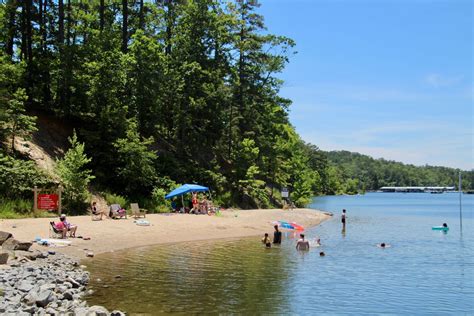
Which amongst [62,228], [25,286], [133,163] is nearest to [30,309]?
[25,286]

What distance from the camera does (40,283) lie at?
1273 cm

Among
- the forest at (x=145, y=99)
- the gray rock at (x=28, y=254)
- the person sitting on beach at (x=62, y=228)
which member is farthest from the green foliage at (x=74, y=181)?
the gray rock at (x=28, y=254)

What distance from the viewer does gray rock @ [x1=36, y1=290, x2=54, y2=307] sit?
10914mm

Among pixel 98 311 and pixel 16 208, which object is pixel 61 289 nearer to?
pixel 98 311

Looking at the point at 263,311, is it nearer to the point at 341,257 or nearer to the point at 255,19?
the point at 341,257

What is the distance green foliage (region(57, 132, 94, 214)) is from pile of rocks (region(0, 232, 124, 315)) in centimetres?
1152

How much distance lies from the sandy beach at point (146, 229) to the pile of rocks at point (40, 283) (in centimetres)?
216

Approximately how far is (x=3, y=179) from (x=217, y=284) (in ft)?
55.5

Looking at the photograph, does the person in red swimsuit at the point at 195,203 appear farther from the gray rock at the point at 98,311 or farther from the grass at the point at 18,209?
the gray rock at the point at 98,311

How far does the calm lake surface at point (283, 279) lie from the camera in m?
13.1

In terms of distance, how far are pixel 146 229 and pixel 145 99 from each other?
1506cm

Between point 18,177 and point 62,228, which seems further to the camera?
point 18,177

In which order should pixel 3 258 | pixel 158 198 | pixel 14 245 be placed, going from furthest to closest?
1. pixel 158 198
2. pixel 14 245
3. pixel 3 258

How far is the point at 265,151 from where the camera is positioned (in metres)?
51.2
